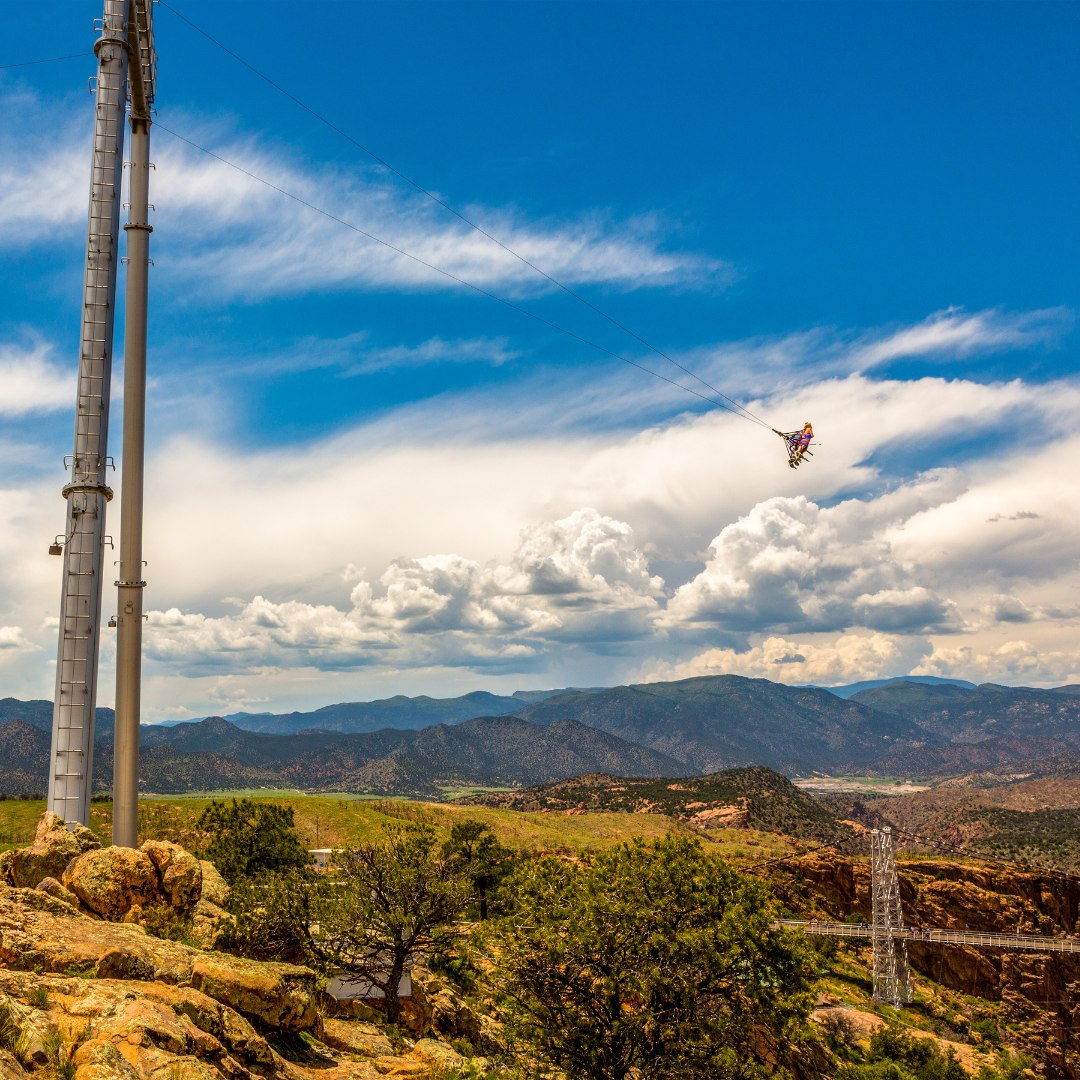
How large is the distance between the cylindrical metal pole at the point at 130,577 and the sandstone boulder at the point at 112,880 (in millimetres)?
3212

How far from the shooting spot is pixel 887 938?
231ft

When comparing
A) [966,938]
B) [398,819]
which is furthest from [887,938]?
[398,819]

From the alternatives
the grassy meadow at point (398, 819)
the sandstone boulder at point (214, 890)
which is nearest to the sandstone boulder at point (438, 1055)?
the sandstone boulder at point (214, 890)

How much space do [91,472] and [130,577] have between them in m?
3.95

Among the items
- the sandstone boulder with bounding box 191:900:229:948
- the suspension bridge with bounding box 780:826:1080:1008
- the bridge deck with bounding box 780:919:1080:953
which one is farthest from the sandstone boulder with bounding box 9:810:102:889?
the bridge deck with bounding box 780:919:1080:953

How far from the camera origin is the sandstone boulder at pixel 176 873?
22031 mm

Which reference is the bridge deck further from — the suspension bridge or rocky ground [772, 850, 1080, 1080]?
rocky ground [772, 850, 1080, 1080]

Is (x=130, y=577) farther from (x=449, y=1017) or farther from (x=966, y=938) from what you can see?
(x=966, y=938)

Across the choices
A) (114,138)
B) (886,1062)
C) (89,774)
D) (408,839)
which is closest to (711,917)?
(408,839)

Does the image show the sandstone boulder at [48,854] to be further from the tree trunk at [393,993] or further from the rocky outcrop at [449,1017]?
the rocky outcrop at [449,1017]

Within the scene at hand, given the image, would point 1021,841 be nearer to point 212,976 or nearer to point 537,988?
point 537,988

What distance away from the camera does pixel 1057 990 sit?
93125mm

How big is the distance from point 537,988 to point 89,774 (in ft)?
53.6

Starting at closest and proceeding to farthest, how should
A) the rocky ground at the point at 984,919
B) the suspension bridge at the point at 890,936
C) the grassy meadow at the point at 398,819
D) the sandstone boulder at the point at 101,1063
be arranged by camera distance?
the sandstone boulder at the point at 101,1063 < the suspension bridge at the point at 890,936 < the rocky ground at the point at 984,919 < the grassy meadow at the point at 398,819
